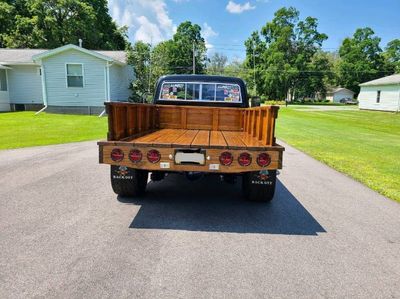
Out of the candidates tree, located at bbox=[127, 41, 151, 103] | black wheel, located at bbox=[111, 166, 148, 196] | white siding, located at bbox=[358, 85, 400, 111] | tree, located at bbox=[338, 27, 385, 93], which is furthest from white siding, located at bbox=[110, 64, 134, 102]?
tree, located at bbox=[338, 27, 385, 93]

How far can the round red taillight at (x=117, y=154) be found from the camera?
390 cm

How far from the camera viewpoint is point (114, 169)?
4.73 meters

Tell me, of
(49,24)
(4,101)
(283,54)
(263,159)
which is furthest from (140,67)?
(283,54)

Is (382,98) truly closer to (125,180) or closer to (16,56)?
(16,56)

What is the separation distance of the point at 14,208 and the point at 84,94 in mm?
17383

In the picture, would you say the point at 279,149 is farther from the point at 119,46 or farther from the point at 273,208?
the point at 119,46

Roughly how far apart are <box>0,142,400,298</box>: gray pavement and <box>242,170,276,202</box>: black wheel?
17 centimetres

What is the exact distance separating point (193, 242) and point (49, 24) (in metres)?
41.1

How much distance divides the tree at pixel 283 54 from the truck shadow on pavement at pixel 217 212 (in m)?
55.2

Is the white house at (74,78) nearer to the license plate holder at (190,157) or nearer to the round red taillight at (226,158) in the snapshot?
the license plate holder at (190,157)

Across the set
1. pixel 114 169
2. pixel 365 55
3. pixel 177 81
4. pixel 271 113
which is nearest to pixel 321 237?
pixel 271 113

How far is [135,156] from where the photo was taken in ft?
12.8

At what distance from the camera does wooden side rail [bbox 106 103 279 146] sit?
3981mm

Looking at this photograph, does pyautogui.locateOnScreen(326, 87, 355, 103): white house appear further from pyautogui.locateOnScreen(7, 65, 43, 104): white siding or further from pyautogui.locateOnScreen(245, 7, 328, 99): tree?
pyautogui.locateOnScreen(7, 65, 43, 104): white siding
